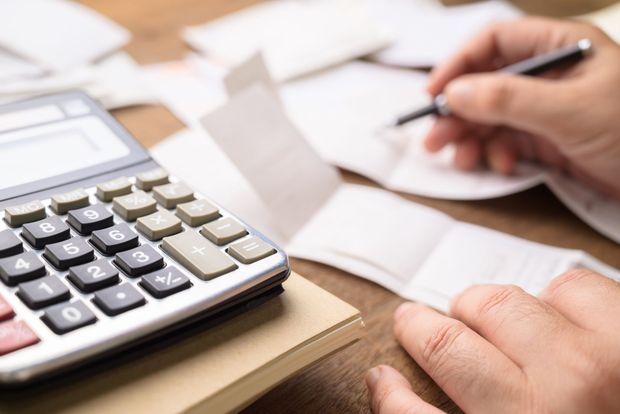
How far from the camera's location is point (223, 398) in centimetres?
30

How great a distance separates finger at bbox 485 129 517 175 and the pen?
51 millimetres

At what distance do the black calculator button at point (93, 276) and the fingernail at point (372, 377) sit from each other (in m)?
0.14

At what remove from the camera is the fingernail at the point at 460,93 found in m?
0.60

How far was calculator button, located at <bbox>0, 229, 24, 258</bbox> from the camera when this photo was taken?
0.32m

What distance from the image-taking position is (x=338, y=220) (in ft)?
1.67

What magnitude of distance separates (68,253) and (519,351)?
8.8 inches

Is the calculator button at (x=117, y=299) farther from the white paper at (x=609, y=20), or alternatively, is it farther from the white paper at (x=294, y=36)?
the white paper at (x=609, y=20)

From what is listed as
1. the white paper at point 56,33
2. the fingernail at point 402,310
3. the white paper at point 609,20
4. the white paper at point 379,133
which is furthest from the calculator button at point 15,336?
the white paper at point 609,20

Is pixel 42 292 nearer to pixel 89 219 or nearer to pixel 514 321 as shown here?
pixel 89 219

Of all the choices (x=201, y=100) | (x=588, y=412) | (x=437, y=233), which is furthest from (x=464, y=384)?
(x=201, y=100)

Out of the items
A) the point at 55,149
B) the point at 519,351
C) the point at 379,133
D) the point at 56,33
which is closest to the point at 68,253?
the point at 55,149

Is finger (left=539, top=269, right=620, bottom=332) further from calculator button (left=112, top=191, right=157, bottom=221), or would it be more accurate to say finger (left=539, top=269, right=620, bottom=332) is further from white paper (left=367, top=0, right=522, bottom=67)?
white paper (left=367, top=0, right=522, bottom=67)

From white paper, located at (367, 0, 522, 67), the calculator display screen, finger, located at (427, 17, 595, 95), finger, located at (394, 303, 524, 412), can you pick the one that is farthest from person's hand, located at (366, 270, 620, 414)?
white paper, located at (367, 0, 522, 67)

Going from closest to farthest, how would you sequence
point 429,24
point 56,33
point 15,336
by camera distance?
point 15,336 < point 56,33 < point 429,24
